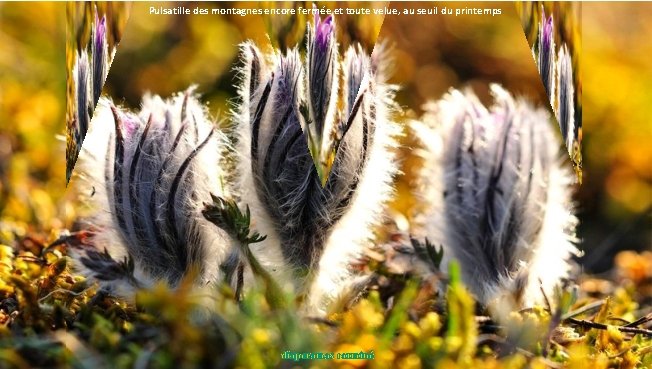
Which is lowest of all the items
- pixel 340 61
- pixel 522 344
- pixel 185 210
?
pixel 522 344

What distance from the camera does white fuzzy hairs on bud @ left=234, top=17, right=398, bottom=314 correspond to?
612mm

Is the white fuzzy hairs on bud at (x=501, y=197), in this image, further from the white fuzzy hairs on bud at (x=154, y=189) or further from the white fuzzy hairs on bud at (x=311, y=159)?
→ the white fuzzy hairs on bud at (x=154, y=189)

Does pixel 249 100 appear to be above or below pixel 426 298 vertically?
above

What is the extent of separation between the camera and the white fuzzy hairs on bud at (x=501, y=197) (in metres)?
0.68

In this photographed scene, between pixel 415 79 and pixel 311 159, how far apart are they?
30.9 inches

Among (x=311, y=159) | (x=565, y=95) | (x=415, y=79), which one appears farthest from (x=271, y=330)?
(x=415, y=79)

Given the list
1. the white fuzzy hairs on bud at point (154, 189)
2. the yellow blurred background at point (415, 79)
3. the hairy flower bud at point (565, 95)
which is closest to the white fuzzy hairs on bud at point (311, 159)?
the white fuzzy hairs on bud at point (154, 189)

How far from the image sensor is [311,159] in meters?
0.64

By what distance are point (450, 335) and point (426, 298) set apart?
0.14 m

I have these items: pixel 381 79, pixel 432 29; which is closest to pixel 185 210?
pixel 381 79

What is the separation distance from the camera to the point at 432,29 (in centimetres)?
142

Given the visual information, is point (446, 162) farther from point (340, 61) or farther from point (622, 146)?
point (622, 146)

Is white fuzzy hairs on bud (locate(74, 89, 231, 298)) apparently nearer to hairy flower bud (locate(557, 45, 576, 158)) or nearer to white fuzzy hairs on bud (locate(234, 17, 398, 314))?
white fuzzy hairs on bud (locate(234, 17, 398, 314))

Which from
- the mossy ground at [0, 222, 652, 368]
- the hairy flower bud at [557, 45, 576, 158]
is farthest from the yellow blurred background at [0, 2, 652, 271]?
the hairy flower bud at [557, 45, 576, 158]
